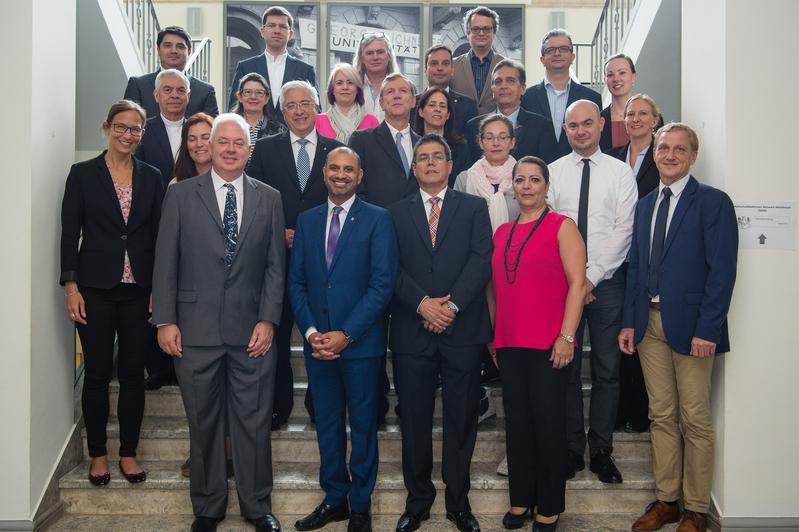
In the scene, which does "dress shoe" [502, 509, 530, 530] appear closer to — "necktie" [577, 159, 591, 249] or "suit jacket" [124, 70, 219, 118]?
"necktie" [577, 159, 591, 249]

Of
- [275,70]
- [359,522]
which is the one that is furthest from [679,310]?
[275,70]

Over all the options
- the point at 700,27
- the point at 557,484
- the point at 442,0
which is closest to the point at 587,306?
the point at 557,484

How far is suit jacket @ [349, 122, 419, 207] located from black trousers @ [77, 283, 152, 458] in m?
1.25

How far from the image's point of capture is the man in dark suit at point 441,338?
3500 mm

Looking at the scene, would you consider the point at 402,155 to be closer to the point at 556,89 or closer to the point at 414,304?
the point at 414,304

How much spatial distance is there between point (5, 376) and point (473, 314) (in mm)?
2237

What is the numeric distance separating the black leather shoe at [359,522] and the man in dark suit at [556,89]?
256cm

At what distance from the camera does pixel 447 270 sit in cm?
353

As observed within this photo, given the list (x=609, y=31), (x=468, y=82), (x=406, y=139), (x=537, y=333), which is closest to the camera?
(x=537, y=333)

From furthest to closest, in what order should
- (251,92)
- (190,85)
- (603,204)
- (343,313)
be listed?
(190,85)
(251,92)
(603,204)
(343,313)

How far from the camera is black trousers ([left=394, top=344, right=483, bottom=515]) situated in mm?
3510

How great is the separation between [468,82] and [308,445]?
2.58m

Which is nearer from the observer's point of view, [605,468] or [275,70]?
[605,468]

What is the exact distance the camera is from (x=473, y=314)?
352cm
